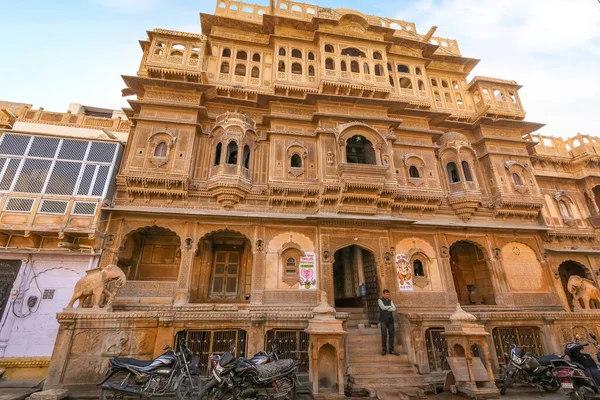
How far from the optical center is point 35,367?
8859 mm

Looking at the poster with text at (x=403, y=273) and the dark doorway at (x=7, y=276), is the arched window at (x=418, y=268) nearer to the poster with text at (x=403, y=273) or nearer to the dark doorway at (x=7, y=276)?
the poster with text at (x=403, y=273)

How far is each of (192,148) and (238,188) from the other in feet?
8.80

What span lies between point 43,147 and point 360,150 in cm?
1349

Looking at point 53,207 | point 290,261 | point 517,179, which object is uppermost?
point 517,179

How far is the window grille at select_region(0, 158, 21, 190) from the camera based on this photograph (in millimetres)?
10031

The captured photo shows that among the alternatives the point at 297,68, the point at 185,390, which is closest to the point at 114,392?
the point at 185,390

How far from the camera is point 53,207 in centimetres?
1005

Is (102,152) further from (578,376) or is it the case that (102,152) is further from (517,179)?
(517,179)

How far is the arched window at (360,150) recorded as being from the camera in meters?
13.0

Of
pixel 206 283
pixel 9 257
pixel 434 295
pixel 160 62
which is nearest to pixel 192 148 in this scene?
pixel 160 62

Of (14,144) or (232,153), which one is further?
(232,153)

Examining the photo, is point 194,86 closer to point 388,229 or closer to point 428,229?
point 388,229

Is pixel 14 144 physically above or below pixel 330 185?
above

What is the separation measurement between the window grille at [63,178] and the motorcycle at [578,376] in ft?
50.2
